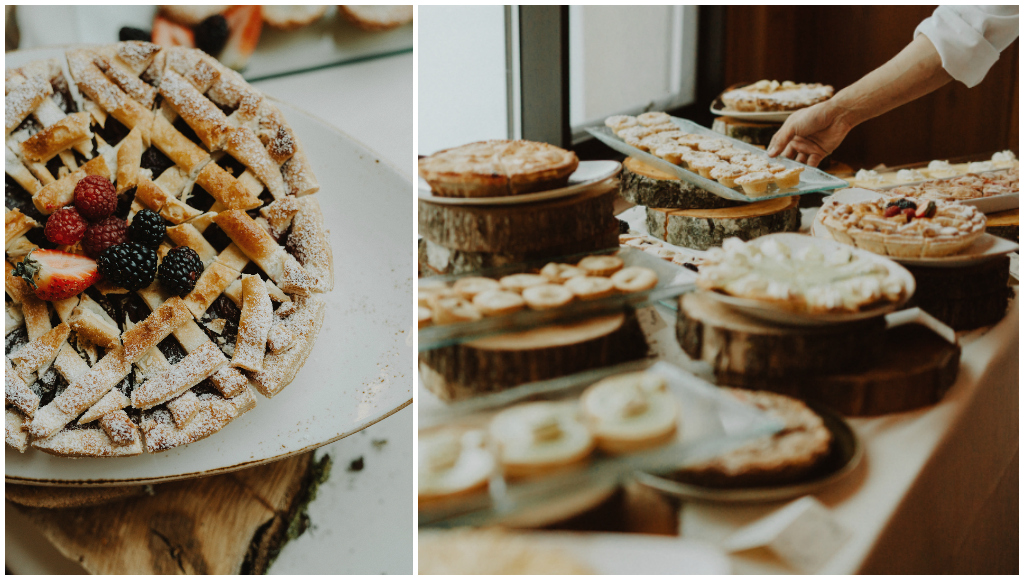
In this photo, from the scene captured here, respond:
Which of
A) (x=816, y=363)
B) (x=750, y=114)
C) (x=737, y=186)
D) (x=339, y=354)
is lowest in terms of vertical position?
(x=339, y=354)

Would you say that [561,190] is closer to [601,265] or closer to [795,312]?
[601,265]

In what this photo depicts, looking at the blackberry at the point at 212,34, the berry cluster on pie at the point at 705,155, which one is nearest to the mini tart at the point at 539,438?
the berry cluster on pie at the point at 705,155

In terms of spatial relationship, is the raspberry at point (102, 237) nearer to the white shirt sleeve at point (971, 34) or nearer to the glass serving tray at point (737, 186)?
the glass serving tray at point (737, 186)

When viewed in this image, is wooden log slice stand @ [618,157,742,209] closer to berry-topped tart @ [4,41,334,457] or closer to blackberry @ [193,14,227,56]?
berry-topped tart @ [4,41,334,457]

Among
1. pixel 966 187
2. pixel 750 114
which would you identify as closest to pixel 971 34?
pixel 966 187

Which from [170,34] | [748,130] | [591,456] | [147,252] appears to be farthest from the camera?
[170,34]

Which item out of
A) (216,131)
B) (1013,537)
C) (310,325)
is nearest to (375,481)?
(310,325)
